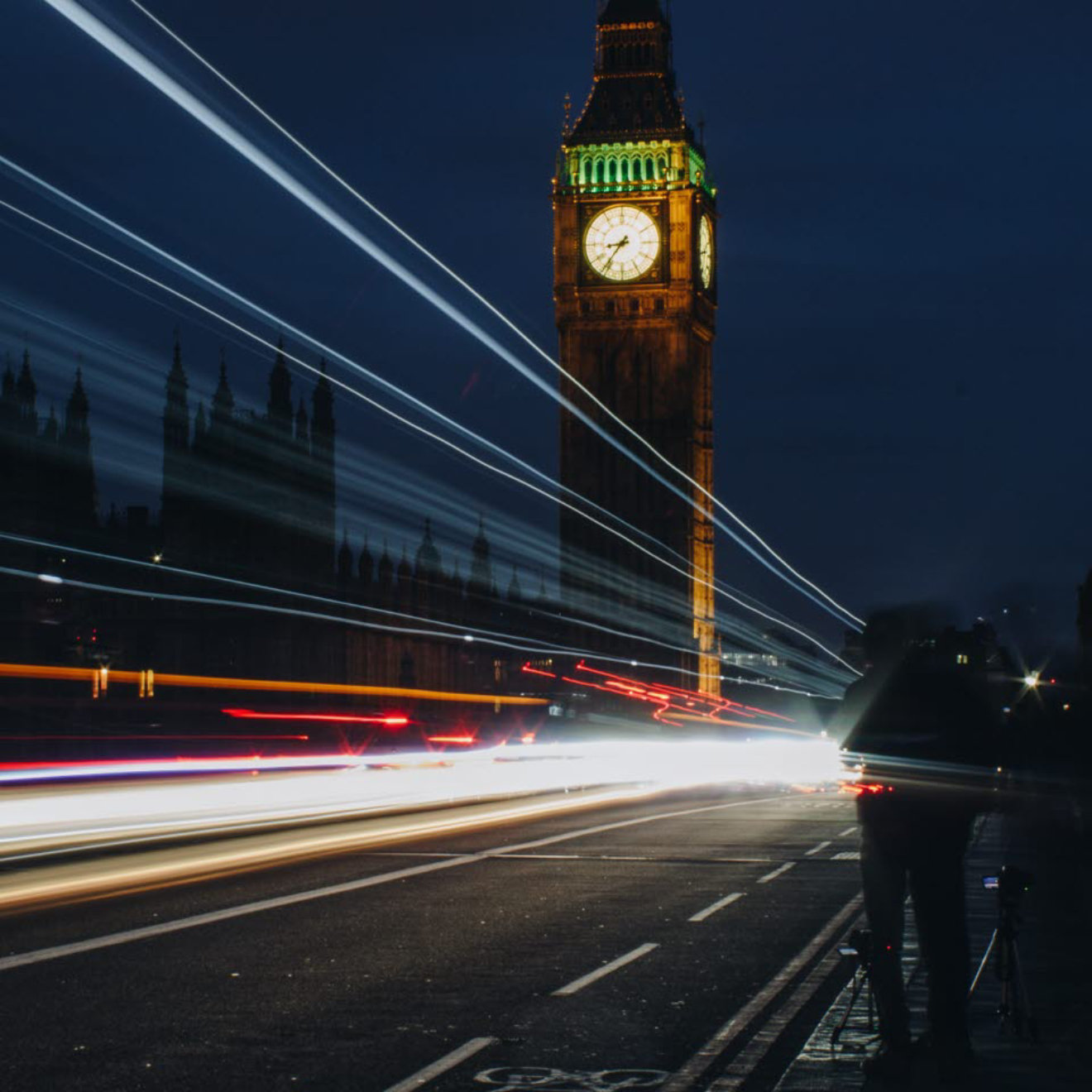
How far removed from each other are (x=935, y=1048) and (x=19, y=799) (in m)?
14.7

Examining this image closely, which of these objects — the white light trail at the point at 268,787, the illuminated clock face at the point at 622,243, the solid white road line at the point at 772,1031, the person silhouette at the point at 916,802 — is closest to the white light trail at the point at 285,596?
the white light trail at the point at 268,787

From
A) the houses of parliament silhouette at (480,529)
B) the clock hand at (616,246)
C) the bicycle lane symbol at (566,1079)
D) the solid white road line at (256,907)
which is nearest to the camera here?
the bicycle lane symbol at (566,1079)

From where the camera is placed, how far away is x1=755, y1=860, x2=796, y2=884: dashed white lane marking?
16.5 meters

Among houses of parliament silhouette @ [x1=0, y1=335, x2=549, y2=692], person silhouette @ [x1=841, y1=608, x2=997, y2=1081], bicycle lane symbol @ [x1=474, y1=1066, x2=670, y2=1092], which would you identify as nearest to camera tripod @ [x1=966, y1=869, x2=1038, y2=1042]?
person silhouette @ [x1=841, y1=608, x2=997, y2=1081]

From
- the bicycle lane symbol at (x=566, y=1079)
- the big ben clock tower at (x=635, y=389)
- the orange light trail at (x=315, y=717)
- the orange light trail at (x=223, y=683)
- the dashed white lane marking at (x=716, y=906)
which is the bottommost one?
the bicycle lane symbol at (x=566, y=1079)

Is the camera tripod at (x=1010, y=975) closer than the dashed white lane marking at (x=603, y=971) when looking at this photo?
Yes

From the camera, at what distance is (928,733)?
25.4ft


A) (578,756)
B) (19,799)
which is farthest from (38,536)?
(19,799)

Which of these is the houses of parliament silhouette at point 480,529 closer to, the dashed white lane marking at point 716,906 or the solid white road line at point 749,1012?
the dashed white lane marking at point 716,906

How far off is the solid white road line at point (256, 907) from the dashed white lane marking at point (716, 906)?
3080mm

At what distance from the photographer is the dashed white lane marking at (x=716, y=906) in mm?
13523

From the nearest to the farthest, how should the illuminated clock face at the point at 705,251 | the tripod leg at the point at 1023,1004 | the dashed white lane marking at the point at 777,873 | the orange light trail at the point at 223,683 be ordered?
the tripod leg at the point at 1023,1004 < the dashed white lane marking at the point at 777,873 < the orange light trail at the point at 223,683 < the illuminated clock face at the point at 705,251

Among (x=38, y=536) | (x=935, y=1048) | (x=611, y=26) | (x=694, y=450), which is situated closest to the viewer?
(x=935, y=1048)

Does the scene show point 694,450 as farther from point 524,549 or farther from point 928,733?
point 928,733
